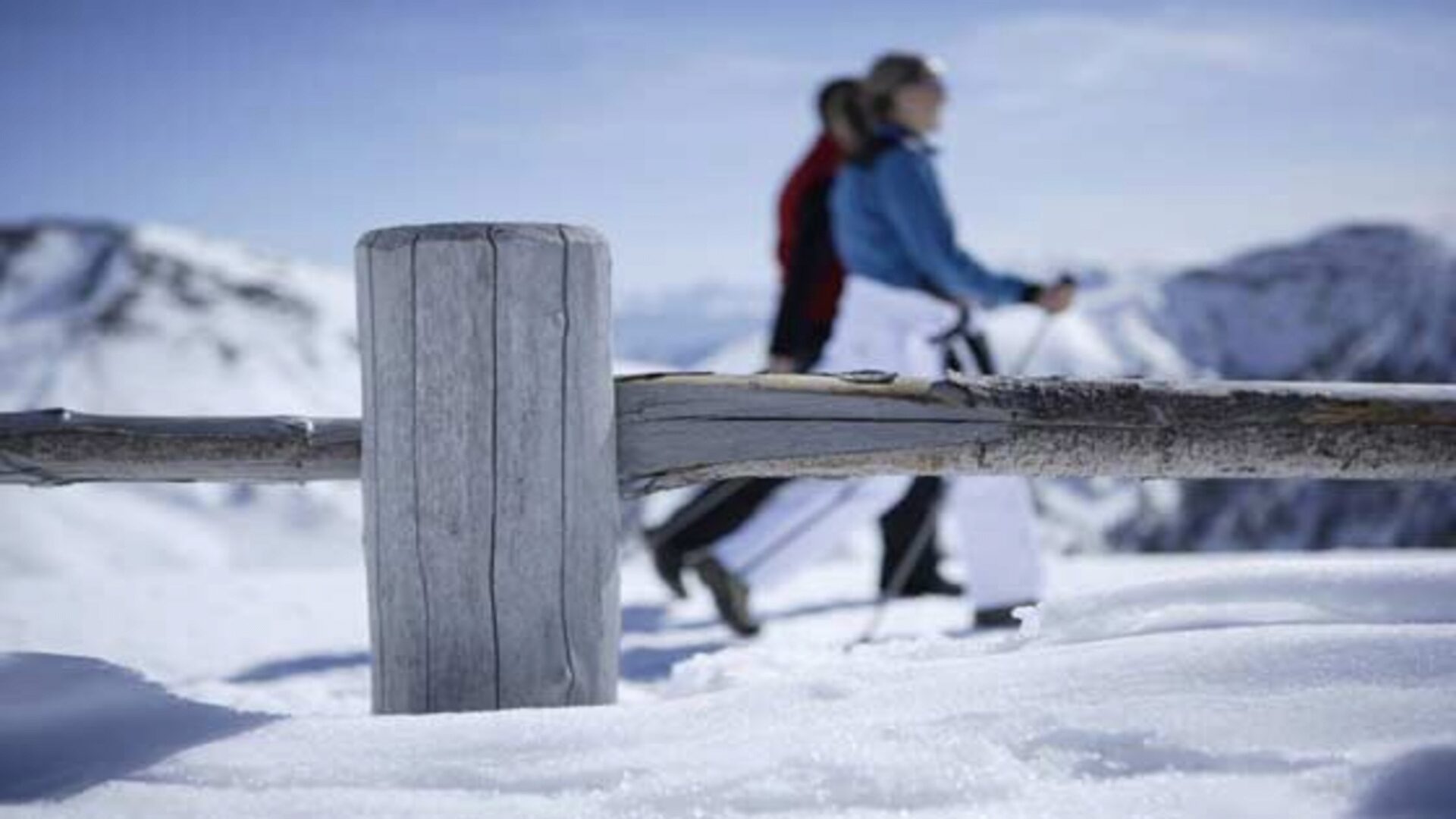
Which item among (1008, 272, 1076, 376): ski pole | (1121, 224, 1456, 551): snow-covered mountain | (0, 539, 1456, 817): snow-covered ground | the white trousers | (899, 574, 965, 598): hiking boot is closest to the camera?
(0, 539, 1456, 817): snow-covered ground

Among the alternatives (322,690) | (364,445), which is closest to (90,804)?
(364,445)

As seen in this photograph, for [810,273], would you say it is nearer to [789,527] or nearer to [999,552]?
[789,527]

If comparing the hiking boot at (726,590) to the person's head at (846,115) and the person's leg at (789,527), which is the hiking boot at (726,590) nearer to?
the person's leg at (789,527)

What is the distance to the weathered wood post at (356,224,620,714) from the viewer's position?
1681 mm

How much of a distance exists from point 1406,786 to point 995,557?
2979 millimetres

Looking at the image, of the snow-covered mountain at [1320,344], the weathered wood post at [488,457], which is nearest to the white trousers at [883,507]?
the weathered wood post at [488,457]

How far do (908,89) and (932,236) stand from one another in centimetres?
52

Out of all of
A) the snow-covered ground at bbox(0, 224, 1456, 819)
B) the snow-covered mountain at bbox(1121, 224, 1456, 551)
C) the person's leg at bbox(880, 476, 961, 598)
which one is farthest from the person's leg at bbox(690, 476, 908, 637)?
the snow-covered mountain at bbox(1121, 224, 1456, 551)

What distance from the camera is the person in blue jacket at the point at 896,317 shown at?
3902 millimetres

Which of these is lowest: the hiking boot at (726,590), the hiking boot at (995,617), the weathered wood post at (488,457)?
the hiking boot at (995,617)

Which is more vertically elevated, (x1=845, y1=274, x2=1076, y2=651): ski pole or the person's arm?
the person's arm

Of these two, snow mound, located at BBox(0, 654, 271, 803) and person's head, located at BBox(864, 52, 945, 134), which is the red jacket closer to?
person's head, located at BBox(864, 52, 945, 134)

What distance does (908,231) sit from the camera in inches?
153

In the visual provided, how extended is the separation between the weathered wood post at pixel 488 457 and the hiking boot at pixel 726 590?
2316 mm
